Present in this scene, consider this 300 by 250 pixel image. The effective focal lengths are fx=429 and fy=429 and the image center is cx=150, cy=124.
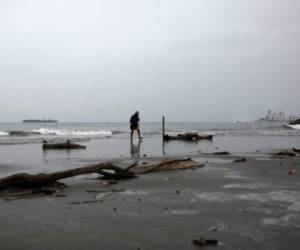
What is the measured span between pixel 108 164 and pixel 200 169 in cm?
387

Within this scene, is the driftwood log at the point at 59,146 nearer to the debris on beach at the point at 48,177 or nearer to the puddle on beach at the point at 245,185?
the debris on beach at the point at 48,177

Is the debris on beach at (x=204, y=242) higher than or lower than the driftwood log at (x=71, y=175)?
lower

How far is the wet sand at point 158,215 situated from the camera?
5742mm

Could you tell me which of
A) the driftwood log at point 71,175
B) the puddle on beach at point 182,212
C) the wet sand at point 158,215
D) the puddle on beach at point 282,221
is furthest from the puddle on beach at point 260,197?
the driftwood log at point 71,175

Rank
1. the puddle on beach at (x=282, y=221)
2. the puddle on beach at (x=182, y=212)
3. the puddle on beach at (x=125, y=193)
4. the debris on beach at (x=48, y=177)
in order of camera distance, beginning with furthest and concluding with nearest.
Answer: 1. the debris on beach at (x=48, y=177)
2. the puddle on beach at (x=125, y=193)
3. the puddle on beach at (x=182, y=212)
4. the puddle on beach at (x=282, y=221)

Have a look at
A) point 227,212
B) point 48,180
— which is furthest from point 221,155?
point 227,212

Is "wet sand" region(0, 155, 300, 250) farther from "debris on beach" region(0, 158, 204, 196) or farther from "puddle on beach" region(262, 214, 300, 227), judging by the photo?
"debris on beach" region(0, 158, 204, 196)

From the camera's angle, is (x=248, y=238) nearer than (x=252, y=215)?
Yes

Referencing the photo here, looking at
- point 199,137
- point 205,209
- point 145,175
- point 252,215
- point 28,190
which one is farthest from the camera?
point 199,137

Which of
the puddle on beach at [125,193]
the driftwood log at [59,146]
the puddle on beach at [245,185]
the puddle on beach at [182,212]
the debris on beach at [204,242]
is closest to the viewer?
the debris on beach at [204,242]

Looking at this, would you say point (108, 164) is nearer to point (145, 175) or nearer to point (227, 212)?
point (145, 175)

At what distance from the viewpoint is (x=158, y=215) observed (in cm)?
723

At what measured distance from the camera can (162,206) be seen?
7996 millimetres

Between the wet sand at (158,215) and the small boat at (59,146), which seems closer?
the wet sand at (158,215)
